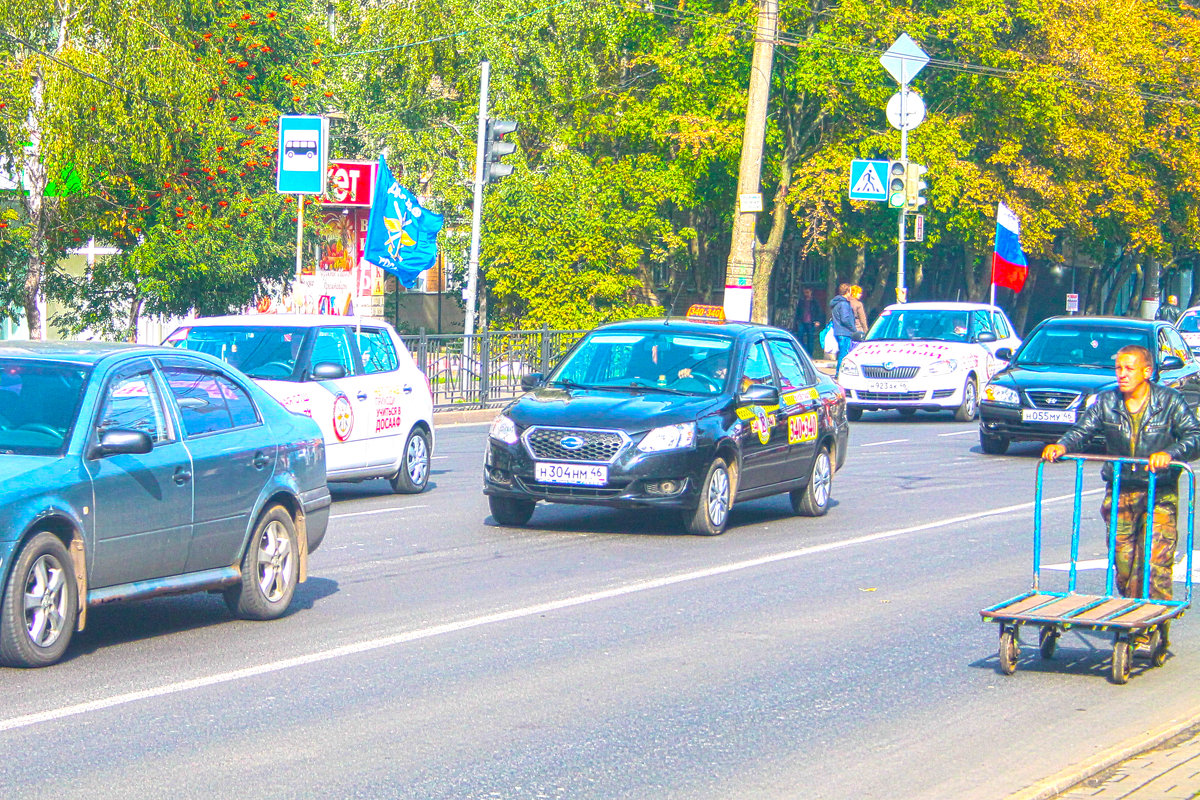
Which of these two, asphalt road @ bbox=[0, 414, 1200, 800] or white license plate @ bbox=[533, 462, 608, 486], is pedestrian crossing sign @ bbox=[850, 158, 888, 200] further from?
white license plate @ bbox=[533, 462, 608, 486]

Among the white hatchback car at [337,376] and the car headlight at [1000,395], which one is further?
the car headlight at [1000,395]

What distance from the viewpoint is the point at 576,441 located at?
12.5m

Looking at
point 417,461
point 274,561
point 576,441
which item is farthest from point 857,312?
point 274,561

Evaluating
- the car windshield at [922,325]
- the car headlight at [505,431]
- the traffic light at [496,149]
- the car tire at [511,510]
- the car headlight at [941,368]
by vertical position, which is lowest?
the car tire at [511,510]

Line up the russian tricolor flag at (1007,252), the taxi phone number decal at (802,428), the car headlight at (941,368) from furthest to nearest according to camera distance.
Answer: the russian tricolor flag at (1007,252) → the car headlight at (941,368) → the taxi phone number decal at (802,428)

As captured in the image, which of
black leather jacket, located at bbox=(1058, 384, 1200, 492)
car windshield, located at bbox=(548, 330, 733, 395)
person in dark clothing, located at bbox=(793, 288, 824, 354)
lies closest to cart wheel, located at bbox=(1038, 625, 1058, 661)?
black leather jacket, located at bbox=(1058, 384, 1200, 492)

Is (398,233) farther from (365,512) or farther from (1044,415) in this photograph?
(365,512)

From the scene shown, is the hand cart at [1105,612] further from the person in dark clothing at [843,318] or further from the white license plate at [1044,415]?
the person in dark clothing at [843,318]

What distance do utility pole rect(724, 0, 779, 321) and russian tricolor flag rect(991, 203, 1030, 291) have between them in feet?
33.9

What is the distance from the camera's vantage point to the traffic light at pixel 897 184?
103ft

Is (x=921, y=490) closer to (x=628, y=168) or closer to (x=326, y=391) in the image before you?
(x=326, y=391)

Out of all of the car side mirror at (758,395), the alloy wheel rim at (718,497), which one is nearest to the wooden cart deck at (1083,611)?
the alloy wheel rim at (718,497)

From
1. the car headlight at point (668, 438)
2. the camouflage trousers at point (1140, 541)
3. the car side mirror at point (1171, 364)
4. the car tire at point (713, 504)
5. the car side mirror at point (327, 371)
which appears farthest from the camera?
the car side mirror at point (1171, 364)

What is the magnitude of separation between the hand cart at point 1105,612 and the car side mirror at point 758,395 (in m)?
4.76
